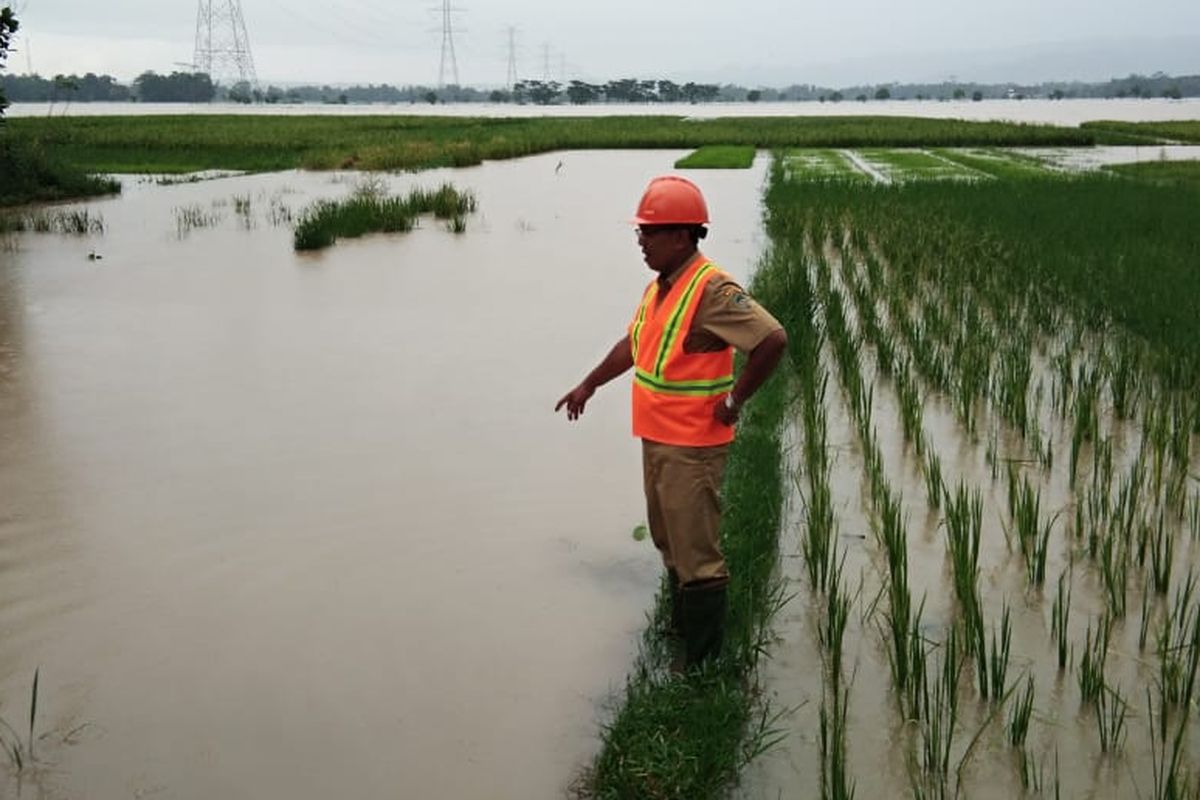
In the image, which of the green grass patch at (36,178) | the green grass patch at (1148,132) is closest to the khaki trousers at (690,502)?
the green grass patch at (36,178)

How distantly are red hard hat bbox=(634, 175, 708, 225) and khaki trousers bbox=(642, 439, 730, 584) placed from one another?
54 centimetres

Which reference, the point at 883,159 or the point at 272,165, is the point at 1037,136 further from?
the point at 272,165

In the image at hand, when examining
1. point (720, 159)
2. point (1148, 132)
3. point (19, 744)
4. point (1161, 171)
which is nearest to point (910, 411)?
point (19, 744)

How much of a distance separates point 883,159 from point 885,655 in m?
23.0

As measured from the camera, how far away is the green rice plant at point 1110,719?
256cm

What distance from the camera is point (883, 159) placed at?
80.5 ft

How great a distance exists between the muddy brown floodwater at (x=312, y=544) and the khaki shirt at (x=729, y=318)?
41.6 inches

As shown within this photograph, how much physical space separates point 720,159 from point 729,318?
883 inches

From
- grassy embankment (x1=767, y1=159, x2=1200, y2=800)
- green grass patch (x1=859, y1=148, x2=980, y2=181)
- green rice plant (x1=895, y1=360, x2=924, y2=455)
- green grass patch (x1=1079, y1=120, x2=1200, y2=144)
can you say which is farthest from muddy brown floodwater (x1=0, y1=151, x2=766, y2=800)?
green grass patch (x1=1079, y1=120, x2=1200, y2=144)

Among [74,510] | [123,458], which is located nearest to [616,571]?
[74,510]

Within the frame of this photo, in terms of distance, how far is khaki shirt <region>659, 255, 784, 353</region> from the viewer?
8.17 feet

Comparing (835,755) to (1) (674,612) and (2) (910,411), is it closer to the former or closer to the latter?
(1) (674,612)

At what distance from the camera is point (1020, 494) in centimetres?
420

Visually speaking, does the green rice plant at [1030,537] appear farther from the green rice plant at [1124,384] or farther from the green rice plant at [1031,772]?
the green rice plant at [1124,384]
